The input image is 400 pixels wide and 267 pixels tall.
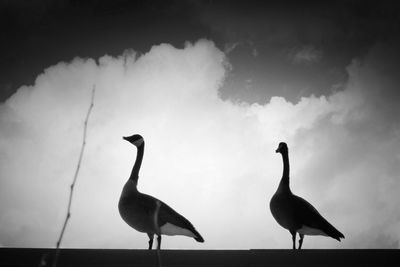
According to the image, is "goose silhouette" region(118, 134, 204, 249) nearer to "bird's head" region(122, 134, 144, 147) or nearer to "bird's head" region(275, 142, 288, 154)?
"bird's head" region(122, 134, 144, 147)

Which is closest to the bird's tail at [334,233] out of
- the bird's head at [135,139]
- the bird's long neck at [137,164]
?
the bird's long neck at [137,164]

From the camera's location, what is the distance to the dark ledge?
2.89 meters

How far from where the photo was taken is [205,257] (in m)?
3.07

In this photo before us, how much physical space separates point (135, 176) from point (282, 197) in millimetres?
3476

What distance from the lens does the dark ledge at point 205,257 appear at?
9.49 ft

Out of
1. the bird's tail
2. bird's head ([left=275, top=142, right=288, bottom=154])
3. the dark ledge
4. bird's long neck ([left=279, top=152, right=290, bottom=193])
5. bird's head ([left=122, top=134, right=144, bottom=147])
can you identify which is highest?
bird's head ([left=122, top=134, right=144, bottom=147])

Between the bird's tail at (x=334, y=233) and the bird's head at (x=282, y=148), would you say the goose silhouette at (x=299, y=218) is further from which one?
the bird's head at (x=282, y=148)

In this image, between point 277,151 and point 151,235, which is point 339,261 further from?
point 277,151

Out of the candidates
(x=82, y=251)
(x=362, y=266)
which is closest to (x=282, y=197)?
(x=362, y=266)

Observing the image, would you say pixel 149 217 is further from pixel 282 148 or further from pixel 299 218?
pixel 282 148

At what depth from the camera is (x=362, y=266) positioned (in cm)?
322

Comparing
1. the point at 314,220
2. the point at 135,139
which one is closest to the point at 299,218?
the point at 314,220

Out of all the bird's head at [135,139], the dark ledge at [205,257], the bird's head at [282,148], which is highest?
the bird's head at [135,139]

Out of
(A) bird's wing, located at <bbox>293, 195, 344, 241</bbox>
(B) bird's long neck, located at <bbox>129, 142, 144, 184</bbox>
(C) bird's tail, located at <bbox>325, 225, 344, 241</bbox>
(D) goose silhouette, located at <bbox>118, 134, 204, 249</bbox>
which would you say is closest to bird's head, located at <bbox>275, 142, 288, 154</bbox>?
(A) bird's wing, located at <bbox>293, 195, 344, 241</bbox>
